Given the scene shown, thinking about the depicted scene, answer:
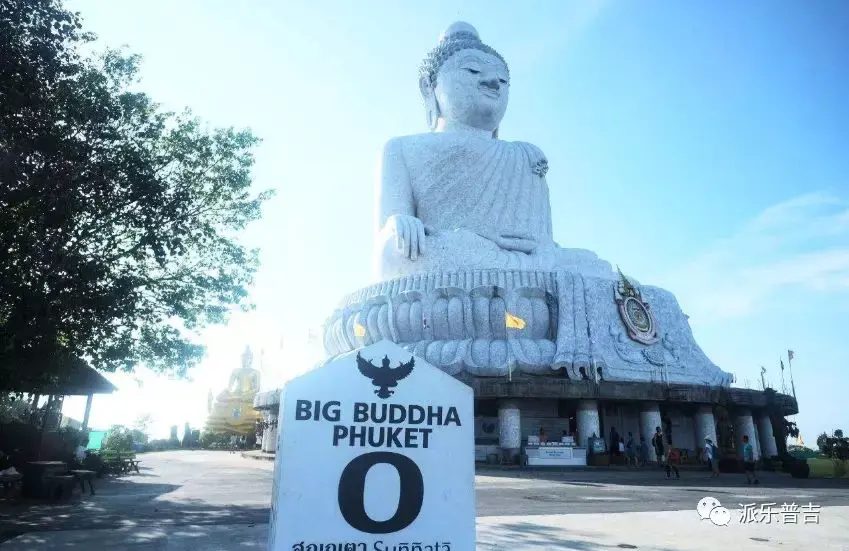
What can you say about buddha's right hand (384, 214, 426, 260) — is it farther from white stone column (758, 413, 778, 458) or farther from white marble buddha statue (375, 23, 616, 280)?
white stone column (758, 413, 778, 458)

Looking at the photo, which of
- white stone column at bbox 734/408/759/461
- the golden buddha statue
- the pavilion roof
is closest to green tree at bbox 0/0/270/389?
the pavilion roof

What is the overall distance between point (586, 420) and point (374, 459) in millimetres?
13426

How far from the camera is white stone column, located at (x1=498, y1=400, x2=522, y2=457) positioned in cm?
1427

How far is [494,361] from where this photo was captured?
15.2 m

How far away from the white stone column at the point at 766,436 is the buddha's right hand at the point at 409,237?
36.6ft

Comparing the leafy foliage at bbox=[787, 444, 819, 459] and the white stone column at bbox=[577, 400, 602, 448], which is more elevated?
the white stone column at bbox=[577, 400, 602, 448]

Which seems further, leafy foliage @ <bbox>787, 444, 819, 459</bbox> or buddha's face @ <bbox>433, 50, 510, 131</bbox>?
buddha's face @ <bbox>433, 50, 510, 131</bbox>

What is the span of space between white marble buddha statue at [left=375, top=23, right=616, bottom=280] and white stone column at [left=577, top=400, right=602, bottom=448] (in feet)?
13.1

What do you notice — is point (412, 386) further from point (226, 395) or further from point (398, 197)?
point (226, 395)

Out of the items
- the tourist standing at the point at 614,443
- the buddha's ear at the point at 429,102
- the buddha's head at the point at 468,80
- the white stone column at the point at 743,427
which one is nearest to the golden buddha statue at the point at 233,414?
the buddha's ear at the point at 429,102

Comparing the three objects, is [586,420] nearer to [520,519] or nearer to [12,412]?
[520,519]

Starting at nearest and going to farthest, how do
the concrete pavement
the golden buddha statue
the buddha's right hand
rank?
1. the concrete pavement
2. the buddha's right hand
3. the golden buddha statue

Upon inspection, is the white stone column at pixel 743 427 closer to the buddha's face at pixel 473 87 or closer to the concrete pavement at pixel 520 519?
the concrete pavement at pixel 520 519

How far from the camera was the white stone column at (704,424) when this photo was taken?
15.9 metres
